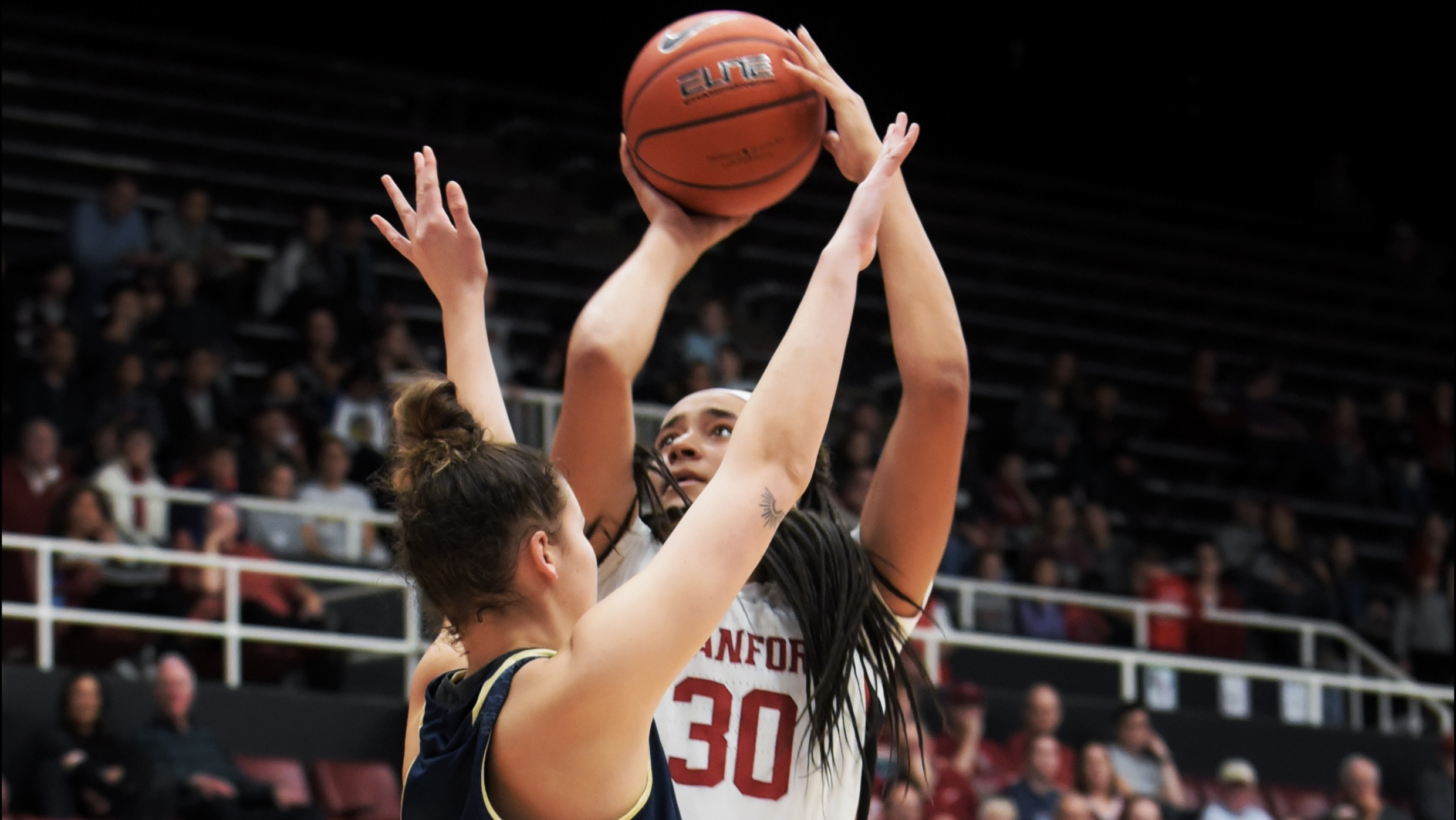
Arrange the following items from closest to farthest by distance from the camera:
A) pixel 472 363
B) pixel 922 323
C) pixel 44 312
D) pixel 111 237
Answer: pixel 472 363
pixel 922 323
pixel 44 312
pixel 111 237

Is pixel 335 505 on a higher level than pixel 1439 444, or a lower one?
lower

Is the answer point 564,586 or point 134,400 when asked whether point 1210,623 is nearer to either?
point 134,400

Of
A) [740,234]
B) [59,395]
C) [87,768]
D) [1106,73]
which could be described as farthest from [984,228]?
[87,768]

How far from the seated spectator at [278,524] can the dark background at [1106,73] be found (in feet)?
21.8

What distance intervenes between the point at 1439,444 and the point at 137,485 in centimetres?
895

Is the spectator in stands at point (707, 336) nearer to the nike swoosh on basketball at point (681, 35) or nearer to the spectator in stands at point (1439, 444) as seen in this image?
the spectator in stands at point (1439, 444)

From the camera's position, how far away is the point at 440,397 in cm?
214

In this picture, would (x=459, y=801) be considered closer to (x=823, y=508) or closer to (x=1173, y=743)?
(x=823, y=508)

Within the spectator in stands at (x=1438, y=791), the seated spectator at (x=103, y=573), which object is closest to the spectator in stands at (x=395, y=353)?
the seated spectator at (x=103, y=573)

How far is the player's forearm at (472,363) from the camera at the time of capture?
2.48m

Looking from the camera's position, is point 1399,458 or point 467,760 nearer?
point 467,760

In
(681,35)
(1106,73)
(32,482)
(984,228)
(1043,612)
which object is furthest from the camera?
(1106,73)

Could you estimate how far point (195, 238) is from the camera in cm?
1018

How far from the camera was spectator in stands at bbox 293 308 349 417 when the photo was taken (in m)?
9.31
